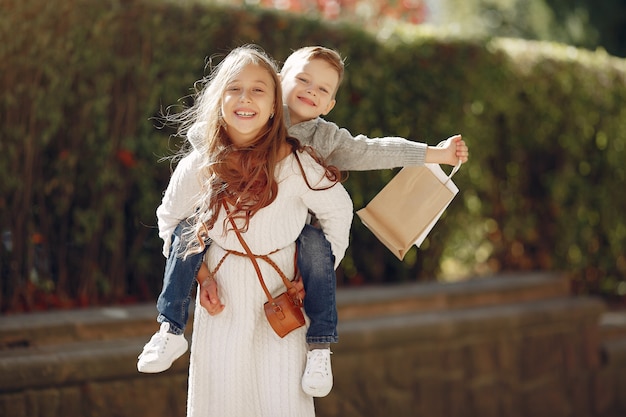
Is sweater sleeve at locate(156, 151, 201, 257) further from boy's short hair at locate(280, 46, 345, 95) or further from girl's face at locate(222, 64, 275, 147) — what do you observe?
boy's short hair at locate(280, 46, 345, 95)

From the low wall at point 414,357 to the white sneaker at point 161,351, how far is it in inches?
53.1

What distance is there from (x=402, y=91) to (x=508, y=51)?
1041 millimetres

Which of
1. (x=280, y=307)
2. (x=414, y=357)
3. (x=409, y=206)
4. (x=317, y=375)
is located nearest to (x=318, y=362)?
(x=317, y=375)

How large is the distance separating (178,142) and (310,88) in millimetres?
2304

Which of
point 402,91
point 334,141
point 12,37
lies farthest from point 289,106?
point 402,91

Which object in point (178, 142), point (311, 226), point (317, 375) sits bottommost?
point (317, 375)

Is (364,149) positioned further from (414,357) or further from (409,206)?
(414,357)

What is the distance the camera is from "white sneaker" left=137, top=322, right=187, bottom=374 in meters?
2.97

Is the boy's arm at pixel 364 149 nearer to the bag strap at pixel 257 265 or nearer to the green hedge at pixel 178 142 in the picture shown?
the bag strap at pixel 257 265

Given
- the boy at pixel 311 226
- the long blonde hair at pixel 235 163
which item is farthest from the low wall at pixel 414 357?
the long blonde hair at pixel 235 163

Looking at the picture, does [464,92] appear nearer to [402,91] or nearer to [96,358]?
[402,91]

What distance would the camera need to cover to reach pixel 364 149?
3107mm

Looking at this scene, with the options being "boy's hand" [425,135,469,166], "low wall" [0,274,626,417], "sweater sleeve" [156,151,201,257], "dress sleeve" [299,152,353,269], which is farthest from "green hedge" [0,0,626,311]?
"boy's hand" [425,135,469,166]

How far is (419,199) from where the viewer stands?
320cm
